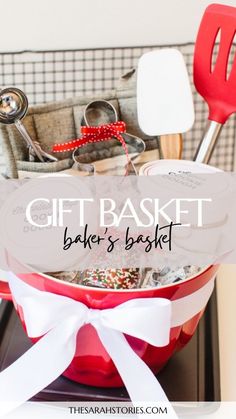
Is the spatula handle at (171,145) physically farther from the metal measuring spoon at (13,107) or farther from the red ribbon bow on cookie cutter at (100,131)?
the metal measuring spoon at (13,107)

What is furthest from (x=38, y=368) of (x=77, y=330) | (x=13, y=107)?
(x=13, y=107)

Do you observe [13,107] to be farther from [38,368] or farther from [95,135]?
[38,368]

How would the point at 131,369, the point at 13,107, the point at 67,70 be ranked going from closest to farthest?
the point at 131,369
the point at 13,107
the point at 67,70

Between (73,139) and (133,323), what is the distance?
11.0 inches

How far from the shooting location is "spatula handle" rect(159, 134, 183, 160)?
2.13ft

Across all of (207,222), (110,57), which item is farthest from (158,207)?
(110,57)

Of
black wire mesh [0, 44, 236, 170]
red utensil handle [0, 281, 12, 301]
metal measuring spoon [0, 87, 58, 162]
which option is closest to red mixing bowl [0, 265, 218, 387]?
red utensil handle [0, 281, 12, 301]

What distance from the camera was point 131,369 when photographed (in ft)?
1.50

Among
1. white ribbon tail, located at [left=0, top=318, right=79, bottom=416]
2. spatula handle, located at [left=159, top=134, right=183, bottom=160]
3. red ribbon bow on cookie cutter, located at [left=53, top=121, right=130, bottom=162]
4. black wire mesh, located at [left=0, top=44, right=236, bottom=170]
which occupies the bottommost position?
white ribbon tail, located at [left=0, top=318, right=79, bottom=416]

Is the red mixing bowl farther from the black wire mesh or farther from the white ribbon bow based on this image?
the black wire mesh

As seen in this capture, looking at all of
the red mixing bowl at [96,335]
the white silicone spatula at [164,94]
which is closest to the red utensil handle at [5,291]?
the red mixing bowl at [96,335]

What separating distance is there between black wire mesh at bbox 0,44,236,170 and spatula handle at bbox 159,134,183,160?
130 millimetres

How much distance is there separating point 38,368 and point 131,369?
0.26 ft

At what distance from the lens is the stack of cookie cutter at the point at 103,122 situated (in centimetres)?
63
